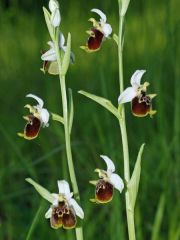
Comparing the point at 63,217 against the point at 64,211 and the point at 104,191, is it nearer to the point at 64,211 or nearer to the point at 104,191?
the point at 64,211

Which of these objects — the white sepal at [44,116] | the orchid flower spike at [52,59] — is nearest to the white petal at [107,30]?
the orchid flower spike at [52,59]

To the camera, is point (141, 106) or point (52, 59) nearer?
point (141, 106)

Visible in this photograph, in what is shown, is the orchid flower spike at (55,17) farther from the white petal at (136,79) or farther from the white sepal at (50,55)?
the white petal at (136,79)

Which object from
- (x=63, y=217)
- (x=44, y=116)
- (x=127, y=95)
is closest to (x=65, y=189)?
(x=63, y=217)

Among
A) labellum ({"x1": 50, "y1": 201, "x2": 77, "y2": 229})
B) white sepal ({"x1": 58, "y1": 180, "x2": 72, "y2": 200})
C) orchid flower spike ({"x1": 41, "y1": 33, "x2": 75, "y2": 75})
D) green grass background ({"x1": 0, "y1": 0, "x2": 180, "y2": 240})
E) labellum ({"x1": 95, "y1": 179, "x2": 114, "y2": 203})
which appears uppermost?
green grass background ({"x1": 0, "y1": 0, "x2": 180, "y2": 240})

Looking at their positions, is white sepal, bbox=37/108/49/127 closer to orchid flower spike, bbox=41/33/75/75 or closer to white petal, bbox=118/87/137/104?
orchid flower spike, bbox=41/33/75/75

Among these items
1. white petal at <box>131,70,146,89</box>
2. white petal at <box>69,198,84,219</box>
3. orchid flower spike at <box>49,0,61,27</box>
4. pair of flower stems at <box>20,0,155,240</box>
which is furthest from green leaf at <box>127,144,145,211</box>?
orchid flower spike at <box>49,0,61,27</box>

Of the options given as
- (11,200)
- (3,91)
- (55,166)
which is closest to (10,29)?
(3,91)
